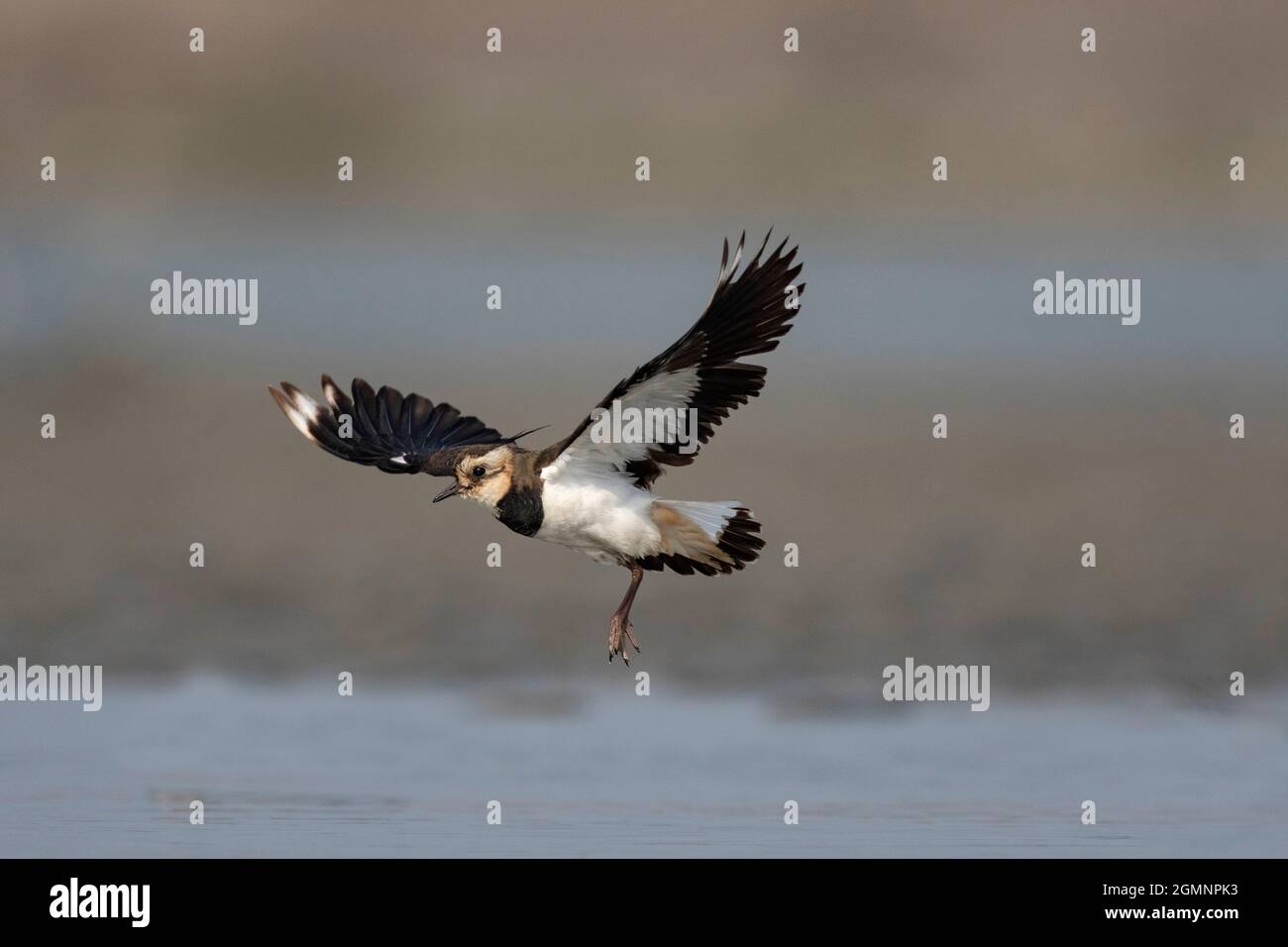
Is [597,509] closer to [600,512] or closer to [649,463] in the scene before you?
[600,512]

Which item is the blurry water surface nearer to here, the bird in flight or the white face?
the bird in flight

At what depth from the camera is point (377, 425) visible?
17.0 meters

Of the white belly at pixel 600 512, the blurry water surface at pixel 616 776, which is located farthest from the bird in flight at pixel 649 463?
the blurry water surface at pixel 616 776

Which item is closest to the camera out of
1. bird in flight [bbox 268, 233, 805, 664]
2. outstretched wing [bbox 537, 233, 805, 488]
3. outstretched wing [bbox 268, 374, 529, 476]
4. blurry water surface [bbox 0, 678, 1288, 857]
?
outstretched wing [bbox 537, 233, 805, 488]

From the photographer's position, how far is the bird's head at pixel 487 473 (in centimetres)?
1540

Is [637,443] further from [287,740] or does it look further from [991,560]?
[991,560]

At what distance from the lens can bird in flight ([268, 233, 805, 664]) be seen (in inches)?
559

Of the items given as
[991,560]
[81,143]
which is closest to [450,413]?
[991,560]

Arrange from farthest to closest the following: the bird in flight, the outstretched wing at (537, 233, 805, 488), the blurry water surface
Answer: the blurry water surface < the bird in flight < the outstretched wing at (537, 233, 805, 488)

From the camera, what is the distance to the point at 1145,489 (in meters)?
22.2

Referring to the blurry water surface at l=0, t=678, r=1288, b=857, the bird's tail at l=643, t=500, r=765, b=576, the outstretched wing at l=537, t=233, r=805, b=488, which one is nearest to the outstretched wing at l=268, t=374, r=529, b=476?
the bird's tail at l=643, t=500, r=765, b=576

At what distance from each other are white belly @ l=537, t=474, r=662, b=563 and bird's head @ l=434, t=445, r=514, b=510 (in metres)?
0.29

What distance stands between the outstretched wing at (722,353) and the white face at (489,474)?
1.92 ft

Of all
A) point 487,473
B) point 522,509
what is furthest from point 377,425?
point 522,509
